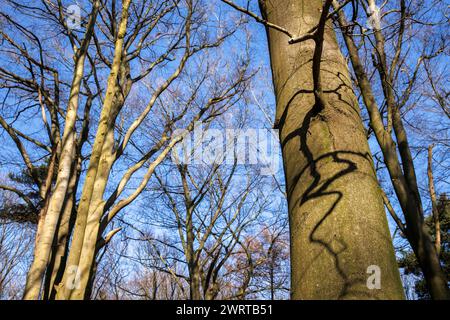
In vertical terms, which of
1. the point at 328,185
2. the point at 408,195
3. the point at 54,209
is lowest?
the point at 328,185

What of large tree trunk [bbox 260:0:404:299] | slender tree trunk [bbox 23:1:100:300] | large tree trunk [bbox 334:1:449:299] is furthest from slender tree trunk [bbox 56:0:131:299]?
large tree trunk [bbox 334:1:449:299]

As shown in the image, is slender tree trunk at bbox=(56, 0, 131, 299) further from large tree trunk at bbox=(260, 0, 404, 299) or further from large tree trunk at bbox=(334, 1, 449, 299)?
large tree trunk at bbox=(334, 1, 449, 299)

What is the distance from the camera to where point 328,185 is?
1.02 m

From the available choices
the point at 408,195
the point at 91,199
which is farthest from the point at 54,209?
the point at 408,195

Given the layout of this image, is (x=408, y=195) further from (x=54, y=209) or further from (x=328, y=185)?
(x=54, y=209)

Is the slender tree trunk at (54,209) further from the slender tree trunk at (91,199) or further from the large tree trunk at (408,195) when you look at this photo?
the large tree trunk at (408,195)

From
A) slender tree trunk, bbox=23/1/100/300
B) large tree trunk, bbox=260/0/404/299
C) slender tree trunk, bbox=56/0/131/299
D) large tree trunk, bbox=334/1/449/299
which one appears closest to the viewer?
large tree trunk, bbox=260/0/404/299

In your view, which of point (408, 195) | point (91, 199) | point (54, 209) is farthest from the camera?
point (54, 209)

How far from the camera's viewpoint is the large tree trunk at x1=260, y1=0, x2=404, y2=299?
87 cm

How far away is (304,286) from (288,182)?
0.36 metres

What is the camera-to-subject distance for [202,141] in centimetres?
872

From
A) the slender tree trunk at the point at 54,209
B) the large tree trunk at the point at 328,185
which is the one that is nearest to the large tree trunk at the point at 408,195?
the large tree trunk at the point at 328,185

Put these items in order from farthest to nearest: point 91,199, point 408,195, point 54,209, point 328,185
Answer: point 54,209 < point 91,199 < point 408,195 < point 328,185

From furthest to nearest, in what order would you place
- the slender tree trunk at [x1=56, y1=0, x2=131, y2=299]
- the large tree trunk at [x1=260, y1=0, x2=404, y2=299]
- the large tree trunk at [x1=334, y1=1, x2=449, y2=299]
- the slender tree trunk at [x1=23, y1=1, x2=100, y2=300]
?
the slender tree trunk at [x1=23, y1=1, x2=100, y2=300] → the large tree trunk at [x1=334, y1=1, x2=449, y2=299] → the slender tree trunk at [x1=56, y1=0, x2=131, y2=299] → the large tree trunk at [x1=260, y1=0, x2=404, y2=299]
